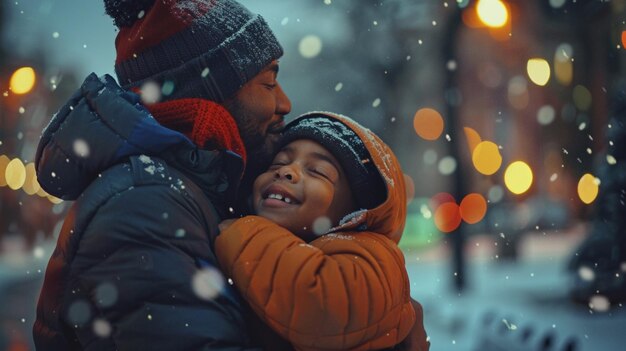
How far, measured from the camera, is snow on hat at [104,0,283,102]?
2307mm

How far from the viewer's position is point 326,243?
2211mm

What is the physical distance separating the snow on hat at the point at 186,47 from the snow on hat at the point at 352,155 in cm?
30

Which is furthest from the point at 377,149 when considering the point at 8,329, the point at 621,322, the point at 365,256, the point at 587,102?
the point at 587,102

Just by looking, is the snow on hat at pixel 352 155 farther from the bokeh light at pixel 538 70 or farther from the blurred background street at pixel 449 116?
the bokeh light at pixel 538 70

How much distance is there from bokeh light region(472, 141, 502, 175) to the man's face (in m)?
25.6

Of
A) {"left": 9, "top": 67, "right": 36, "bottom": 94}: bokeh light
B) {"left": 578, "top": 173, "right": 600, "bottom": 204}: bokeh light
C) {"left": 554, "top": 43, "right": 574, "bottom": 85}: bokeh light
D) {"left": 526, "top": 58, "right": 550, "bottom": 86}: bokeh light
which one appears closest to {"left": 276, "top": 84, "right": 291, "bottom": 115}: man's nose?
{"left": 578, "top": 173, "right": 600, "bottom": 204}: bokeh light

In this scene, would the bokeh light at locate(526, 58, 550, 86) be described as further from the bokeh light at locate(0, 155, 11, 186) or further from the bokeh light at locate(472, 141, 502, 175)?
the bokeh light at locate(0, 155, 11, 186)

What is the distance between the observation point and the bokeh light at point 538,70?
26834 mm

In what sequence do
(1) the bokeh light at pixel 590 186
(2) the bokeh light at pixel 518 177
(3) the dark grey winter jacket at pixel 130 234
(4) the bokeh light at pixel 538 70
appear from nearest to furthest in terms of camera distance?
(3) the dark grey winter jacket at pixel 130 234 < (1) the bokeh light at pixel 590 186 < (4) the bokeh light at pixel 538 70 < (2) the bokeh light at pixel 518 177

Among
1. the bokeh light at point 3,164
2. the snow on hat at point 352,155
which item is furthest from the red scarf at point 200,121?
the bokeh light at point 3,164

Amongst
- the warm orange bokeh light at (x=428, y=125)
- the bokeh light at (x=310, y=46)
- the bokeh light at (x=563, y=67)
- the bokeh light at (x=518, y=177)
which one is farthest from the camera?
the bokeh light at (x=518, y=177)

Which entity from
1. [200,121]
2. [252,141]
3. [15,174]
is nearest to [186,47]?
[200,121]

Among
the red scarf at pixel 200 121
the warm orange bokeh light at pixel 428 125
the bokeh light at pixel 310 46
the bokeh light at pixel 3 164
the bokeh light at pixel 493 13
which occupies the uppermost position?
the red scarf at pixel 200 121

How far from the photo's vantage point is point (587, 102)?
83.7 ft
